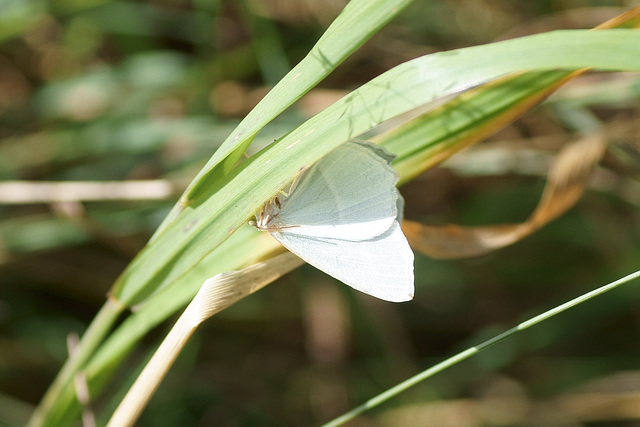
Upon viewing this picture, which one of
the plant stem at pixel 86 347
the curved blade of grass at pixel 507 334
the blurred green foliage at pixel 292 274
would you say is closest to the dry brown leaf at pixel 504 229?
the curved blade of grass at pixel 507 334

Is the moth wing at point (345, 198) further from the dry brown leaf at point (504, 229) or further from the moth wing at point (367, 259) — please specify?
the dry brown leaf at point (504, 229)

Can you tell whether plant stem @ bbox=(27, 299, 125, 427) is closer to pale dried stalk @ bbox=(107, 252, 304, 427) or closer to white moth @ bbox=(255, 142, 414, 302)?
pale dried stalk @ bbox=(107, 252, 304, 427)

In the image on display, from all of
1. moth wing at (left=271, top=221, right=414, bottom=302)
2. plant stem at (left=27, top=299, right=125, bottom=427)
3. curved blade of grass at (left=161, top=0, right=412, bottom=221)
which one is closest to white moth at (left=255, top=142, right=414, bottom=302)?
moth wing at (left=271, top=221, right=414, bottom=302)

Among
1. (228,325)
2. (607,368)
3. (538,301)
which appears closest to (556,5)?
(538,301)

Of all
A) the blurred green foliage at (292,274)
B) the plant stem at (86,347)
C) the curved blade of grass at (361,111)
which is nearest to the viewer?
the curved blade of grass at (361,111)

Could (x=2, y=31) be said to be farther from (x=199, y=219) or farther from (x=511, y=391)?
(x=511, y=391)
